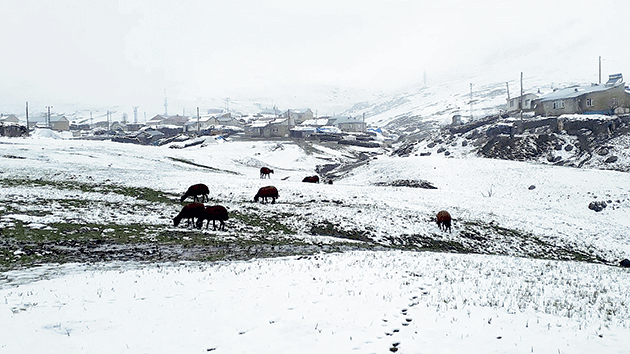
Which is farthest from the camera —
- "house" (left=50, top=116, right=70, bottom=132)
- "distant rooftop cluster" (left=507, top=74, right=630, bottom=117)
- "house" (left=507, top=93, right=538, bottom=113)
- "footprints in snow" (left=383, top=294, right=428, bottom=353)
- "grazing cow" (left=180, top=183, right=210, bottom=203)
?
"house" (left=50, top=116, right=70, bottom=132)

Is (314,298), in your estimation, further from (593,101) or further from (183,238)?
(593,101)

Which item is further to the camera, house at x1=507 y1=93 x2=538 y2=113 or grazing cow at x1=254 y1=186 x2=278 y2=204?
house at x1=507 y1=93 x2=538 y2=113

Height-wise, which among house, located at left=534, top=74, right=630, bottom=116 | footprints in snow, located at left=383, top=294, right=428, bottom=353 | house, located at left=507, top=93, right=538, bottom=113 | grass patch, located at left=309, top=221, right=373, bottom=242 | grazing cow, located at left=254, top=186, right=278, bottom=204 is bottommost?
grass patch, located at left=309, top=221, right=373, bottom=242

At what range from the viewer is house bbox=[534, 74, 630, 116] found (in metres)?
74.6

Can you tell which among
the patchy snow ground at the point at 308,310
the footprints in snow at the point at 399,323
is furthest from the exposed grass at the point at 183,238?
the footprints in snow at the point at 399,323

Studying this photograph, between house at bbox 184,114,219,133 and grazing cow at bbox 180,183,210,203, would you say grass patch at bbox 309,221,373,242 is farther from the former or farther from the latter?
house at bbox 184,114,219,133

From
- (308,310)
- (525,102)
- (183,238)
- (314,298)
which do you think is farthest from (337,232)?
(525,102)

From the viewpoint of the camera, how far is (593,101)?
7619 cm

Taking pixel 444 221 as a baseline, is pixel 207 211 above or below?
above

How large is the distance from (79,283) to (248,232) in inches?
434

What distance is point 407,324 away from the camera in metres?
9.15

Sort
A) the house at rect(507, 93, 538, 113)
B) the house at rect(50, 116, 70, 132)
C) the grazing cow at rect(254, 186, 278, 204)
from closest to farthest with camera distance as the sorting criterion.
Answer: the grazing cow at rect(254, 186, 278, 204), the house at rect(507, 93, 538, 113), the house at rect(50, 116, 70, 132)

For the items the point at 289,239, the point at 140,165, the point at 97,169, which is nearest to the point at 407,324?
the point at 289,239

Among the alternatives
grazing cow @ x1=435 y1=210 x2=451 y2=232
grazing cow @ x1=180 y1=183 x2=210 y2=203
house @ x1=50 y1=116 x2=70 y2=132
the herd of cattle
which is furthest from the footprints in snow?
house @ x1=50 y1=116 x2=70 y2=132
